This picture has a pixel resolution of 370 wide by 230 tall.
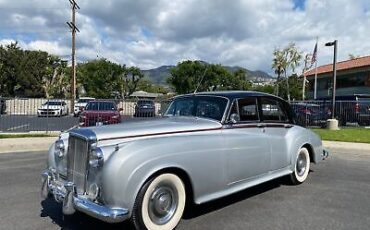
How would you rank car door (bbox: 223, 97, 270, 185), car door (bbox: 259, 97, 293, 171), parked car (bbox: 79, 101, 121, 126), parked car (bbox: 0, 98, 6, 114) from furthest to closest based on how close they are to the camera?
parked car (bbox: 0, 98, 6, 114), parked car (bbox: 79, 101, 121, 126), car door (bbox: 259, 97, 293, 171), car door (bbox: 223, 97, 270, 185)

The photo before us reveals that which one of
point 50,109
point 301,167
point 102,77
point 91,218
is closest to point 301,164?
point 301,167

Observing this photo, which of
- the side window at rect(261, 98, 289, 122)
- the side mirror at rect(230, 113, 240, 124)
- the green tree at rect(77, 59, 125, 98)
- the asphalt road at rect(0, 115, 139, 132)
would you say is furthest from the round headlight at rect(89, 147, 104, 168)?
the green tree at rect(77, 59, 125, 98)

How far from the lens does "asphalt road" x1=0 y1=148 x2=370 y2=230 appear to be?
539 centimetres

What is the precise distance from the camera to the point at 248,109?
655cm

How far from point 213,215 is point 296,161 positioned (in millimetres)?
2553

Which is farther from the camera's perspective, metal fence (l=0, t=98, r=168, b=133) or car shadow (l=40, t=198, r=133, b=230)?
metal fence (l=0, t=98, r=168, b=133)

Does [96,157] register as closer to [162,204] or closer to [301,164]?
[162,204]

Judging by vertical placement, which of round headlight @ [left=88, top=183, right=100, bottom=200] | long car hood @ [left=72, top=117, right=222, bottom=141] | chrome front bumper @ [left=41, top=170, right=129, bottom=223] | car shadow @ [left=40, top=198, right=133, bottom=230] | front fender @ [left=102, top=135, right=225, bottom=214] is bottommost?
car shadow @ [left=40, top=198, right=133, bottom=230]

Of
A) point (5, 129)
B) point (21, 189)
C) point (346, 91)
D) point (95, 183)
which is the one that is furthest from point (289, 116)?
point (346, 91)

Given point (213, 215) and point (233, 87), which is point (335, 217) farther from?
point (233, 87)

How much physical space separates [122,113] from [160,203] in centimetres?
1599

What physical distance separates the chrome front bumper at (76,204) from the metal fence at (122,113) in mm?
11927

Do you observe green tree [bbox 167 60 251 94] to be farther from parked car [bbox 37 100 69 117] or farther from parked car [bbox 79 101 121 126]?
parked car [bbox 79 101 121 126]

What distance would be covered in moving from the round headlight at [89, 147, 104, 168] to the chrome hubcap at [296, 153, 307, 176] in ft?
14.6
